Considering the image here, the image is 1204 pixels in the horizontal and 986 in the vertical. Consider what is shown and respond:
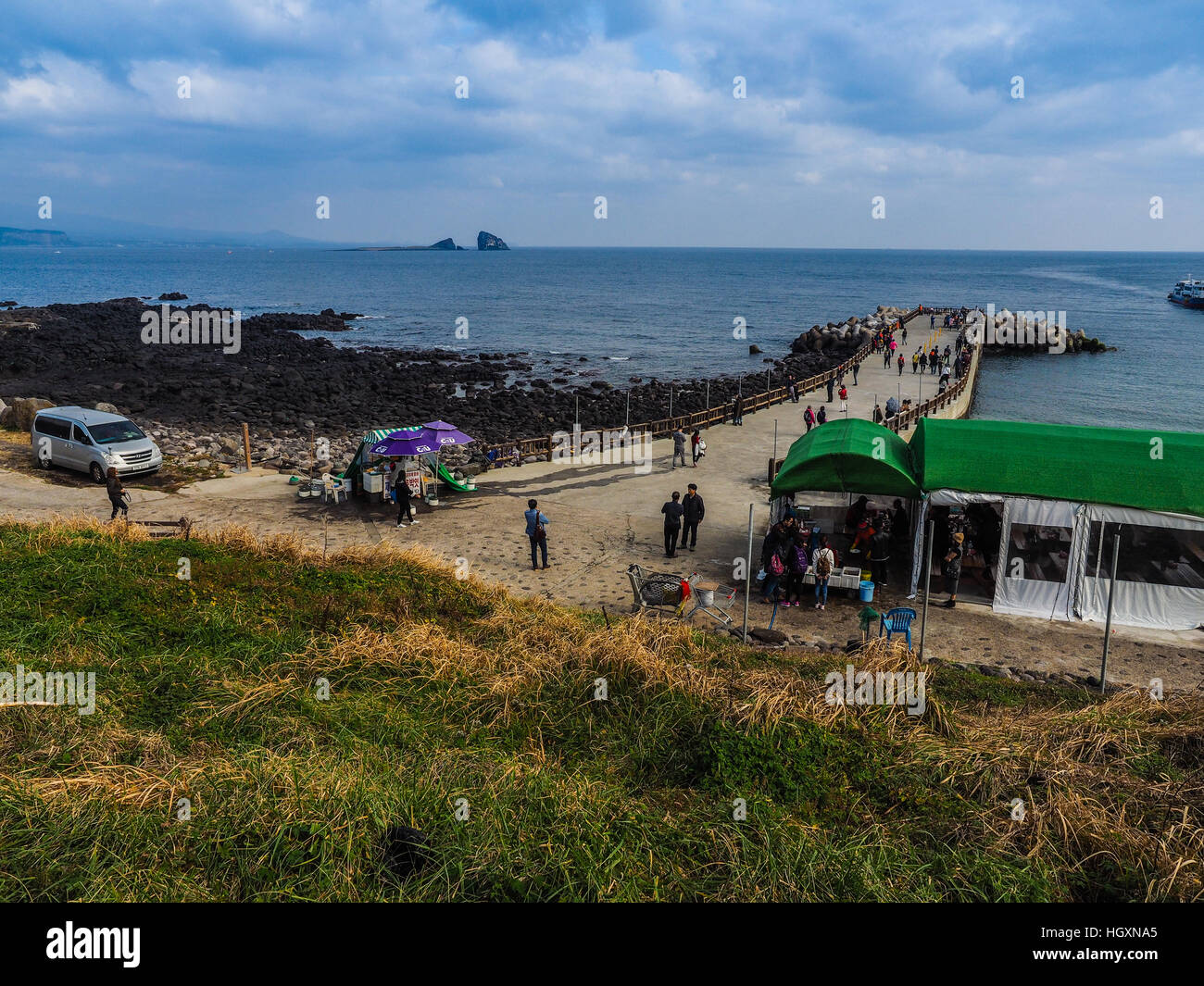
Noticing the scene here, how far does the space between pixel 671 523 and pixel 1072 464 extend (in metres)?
6.96

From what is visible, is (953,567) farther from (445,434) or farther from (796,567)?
(445,434)

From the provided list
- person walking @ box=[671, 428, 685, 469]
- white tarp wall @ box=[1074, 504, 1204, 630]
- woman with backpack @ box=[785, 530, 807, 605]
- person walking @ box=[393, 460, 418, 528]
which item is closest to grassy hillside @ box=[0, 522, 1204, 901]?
woman with backpack @ box=[785, 530, 807, 605]

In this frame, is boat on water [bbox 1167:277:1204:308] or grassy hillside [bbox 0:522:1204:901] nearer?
grassy hillside [bbox 0:522:1204:901]

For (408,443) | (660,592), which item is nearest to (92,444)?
(408,443)

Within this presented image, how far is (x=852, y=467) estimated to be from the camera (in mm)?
15211

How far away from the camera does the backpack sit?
1391 cm

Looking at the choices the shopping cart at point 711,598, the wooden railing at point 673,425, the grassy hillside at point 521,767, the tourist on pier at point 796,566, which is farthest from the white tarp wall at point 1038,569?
the wooden railing at point 673,425

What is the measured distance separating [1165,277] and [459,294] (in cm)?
16675

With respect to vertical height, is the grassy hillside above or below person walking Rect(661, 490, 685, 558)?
below

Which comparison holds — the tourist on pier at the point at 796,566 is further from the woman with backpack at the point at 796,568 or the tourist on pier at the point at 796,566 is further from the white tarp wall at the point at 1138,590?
the white tarp wall at the point at 1138,590

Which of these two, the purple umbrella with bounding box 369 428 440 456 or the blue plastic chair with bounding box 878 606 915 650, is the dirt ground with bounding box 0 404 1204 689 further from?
the purple umbrella with bounding box 369 428 440 456

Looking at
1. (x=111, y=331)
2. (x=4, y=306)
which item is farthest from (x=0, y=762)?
(x=4, y=306)

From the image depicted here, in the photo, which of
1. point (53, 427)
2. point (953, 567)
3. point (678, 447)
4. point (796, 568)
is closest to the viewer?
point (953, 567)

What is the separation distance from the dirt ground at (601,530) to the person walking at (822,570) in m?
0.20
